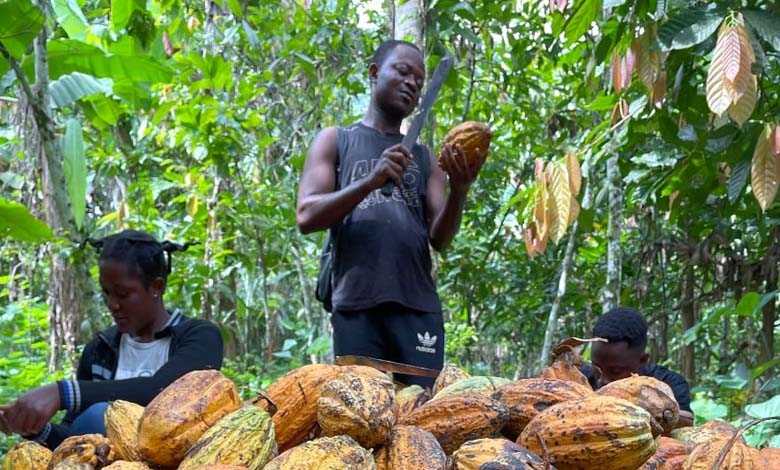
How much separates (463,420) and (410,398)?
8.4 inches

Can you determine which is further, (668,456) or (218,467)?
(668,456)

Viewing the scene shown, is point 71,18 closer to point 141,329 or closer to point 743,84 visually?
point 141,329

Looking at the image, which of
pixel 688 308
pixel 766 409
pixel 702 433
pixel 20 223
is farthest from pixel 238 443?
pixel 688 308

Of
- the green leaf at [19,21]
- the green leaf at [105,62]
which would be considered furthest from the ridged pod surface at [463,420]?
the green leaf at [105,62]

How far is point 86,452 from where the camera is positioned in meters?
1.28

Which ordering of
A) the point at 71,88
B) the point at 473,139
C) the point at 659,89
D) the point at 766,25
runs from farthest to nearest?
the point at 71,88 < the point at 659,89 < the point at 473,139 < the point at 766,25

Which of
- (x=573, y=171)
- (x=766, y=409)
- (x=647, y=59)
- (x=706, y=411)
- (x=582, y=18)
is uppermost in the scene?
(x=582, y=18)

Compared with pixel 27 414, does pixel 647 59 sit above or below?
above

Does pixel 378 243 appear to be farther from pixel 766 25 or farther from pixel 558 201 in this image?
pixel 766 25

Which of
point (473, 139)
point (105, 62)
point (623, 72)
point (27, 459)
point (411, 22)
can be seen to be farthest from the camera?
point (105, 62)

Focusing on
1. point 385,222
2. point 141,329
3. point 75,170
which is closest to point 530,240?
point 385,222

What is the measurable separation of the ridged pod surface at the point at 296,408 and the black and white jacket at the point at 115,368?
51 cm

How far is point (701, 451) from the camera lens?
3.95ft

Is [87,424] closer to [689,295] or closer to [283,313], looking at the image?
[689,295]
